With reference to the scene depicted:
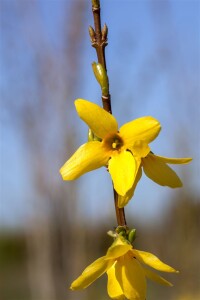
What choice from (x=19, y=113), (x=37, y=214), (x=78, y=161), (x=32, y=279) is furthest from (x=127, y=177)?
(x=32, y=279)

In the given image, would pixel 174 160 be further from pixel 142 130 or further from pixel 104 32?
pixel 104 32

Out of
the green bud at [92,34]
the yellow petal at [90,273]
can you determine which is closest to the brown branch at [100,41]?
the green bud at [92,34]

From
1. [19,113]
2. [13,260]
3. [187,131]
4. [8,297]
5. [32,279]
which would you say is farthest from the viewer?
[13,260]

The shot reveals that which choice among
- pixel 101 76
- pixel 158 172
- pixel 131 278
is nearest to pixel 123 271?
pixel 131 278

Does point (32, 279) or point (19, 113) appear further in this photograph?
point (32, 279)

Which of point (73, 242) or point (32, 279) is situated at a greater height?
point (73, 242)

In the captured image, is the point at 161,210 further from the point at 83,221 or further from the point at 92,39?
the point at 92,39

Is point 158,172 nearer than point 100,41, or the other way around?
point 100,41

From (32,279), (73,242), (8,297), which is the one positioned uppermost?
(73,242)

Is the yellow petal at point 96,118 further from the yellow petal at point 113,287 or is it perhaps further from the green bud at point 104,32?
the yellow petal at point 113,287
